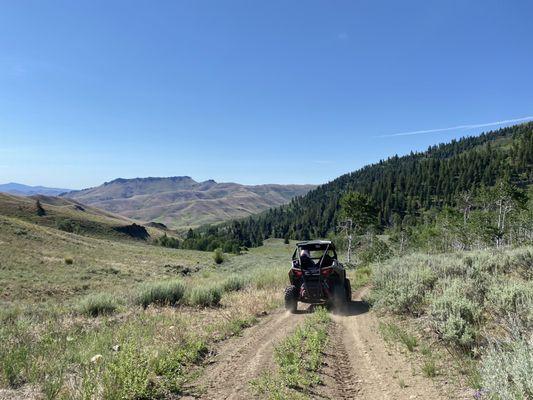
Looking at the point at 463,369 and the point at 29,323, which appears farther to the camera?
the point at 29,323

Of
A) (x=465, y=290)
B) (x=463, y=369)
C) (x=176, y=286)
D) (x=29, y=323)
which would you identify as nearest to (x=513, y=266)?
(x=465, y=290)

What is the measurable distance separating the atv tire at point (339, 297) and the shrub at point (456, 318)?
426 centimetres

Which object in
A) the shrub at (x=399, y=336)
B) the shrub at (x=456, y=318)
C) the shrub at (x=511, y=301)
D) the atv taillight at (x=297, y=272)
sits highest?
the shrub at (x=511, y=301)

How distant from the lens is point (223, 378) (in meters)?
6.22

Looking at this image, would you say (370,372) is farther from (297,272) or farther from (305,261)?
(305,261)

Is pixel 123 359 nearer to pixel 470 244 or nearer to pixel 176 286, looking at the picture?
pixel 176 286

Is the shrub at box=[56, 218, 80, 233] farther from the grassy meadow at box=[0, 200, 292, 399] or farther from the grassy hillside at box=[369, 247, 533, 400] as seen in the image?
the grassy hillside at box=[369, 247, 533, 400]

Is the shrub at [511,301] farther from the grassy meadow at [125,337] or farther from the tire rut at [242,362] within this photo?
the grassy meadow at [125,337]

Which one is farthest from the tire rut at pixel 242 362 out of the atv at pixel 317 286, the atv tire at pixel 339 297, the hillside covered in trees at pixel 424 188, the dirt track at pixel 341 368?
the hillside covered in trees at pixel 424 188

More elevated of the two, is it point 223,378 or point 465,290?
point 465,290

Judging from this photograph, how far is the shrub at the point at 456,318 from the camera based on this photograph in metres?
6.46

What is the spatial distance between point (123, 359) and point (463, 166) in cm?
18601

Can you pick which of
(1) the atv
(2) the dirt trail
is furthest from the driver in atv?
(2) the dirt trail

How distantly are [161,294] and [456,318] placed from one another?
34.5 feet
